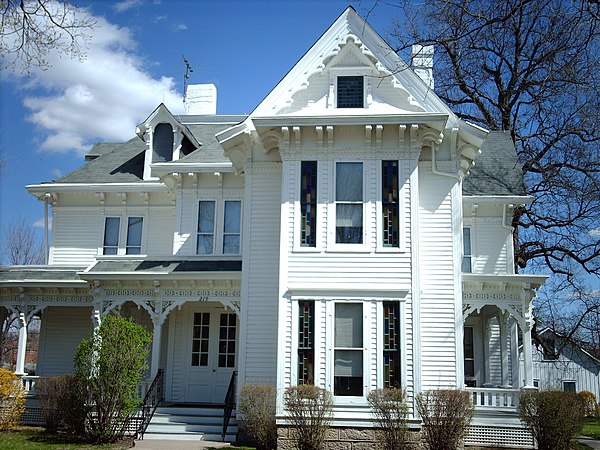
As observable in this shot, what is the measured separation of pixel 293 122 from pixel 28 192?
1071cm

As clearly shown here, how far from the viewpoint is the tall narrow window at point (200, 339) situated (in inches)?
725

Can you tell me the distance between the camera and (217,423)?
15680mm

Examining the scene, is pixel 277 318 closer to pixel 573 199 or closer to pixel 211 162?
pixel 211 162

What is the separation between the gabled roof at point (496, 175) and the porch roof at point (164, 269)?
7577 mm

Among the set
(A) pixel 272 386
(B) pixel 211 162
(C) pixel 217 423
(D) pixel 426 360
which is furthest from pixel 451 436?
(B) pixel 211 162

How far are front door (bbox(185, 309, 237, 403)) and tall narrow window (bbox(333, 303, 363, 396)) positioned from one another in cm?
492

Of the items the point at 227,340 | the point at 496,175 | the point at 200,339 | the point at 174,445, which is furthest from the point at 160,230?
the point at 496,175

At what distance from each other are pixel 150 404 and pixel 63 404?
2.20 meters

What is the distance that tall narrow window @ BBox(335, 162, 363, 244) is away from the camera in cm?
1503

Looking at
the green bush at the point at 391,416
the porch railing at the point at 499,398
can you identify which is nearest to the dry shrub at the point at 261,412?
the green bush at the point at 391,416

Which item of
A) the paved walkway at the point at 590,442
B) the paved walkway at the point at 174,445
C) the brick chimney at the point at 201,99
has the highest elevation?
the brick chimney at the point at 201,99

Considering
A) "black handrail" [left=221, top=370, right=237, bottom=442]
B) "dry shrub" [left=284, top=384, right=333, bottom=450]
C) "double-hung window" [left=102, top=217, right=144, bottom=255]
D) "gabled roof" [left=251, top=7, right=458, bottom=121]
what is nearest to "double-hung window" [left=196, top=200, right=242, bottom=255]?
"double-hung window" [left=102, top=217, right=144, bottom=255]

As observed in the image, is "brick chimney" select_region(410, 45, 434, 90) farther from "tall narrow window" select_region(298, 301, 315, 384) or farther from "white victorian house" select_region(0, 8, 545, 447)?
"tall narrow window" select_region(298, 301, 315, 384)

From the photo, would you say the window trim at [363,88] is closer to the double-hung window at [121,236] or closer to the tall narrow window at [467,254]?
the tall narrow window at [467,254]
